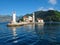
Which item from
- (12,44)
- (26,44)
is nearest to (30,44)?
(26,44)

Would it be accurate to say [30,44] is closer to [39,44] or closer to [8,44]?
[39,44]

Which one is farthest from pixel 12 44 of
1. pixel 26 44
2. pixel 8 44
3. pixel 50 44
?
pixel 50 44

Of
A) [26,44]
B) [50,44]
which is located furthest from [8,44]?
[50,44]

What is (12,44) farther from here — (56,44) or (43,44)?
(56,44)

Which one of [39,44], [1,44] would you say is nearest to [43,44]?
[39,44]

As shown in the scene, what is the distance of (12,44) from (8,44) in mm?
744

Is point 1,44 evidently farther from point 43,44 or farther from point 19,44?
point 43,44

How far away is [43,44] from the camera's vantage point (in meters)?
29.3

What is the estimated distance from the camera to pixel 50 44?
2920cm

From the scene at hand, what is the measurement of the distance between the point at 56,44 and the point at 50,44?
1.11m

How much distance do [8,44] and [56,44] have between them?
8.94 metres

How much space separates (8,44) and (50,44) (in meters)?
7.84

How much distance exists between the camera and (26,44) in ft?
96.6

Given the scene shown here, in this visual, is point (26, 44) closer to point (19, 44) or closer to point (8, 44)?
point (19, 44)
